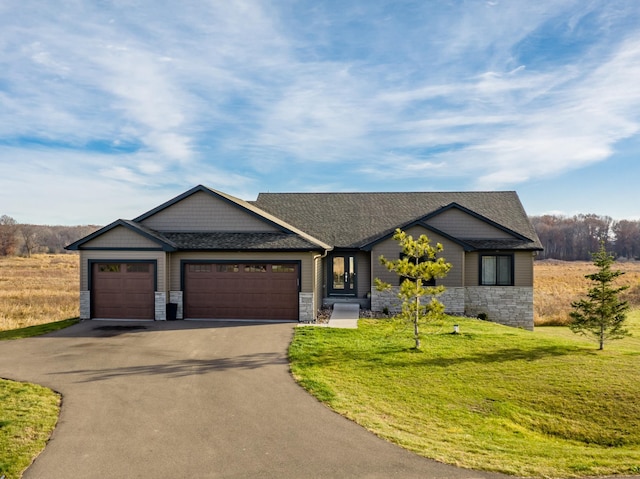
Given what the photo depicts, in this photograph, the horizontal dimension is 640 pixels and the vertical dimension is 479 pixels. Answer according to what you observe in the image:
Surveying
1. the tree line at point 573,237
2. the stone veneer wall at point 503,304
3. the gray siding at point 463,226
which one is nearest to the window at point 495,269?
the stone veneer wall at point 503,304

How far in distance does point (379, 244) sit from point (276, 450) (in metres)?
15.4

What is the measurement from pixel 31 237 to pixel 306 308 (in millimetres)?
105929

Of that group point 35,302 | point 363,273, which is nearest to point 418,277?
point 363,273

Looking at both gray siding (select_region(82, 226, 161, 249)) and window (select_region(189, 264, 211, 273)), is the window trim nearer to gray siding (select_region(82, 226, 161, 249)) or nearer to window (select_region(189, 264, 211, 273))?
window (select_region(189, 264, 211, 273))

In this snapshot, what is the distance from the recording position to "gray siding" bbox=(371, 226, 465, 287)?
21219 mm

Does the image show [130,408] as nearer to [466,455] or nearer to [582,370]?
[466,455]

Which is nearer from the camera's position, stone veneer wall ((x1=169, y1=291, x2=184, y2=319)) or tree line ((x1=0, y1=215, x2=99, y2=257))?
stone veneer wall ((x1=169, y1=291, x2=184, y2=319))

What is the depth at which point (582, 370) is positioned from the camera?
39.1 feet

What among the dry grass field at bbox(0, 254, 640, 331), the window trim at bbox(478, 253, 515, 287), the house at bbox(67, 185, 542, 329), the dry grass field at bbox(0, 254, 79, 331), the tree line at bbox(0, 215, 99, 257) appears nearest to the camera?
the house at bbox(67, 185, 542, 329)

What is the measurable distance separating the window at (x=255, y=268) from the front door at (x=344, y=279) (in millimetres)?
5285

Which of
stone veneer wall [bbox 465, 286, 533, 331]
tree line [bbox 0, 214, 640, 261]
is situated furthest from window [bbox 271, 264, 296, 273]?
tree line [bbox 0, 214, 640, 261]

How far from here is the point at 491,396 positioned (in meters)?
A: 10.1

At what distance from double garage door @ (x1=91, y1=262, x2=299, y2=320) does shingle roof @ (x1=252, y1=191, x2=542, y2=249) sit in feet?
17.2

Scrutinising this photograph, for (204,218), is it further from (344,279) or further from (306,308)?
(344,279)
